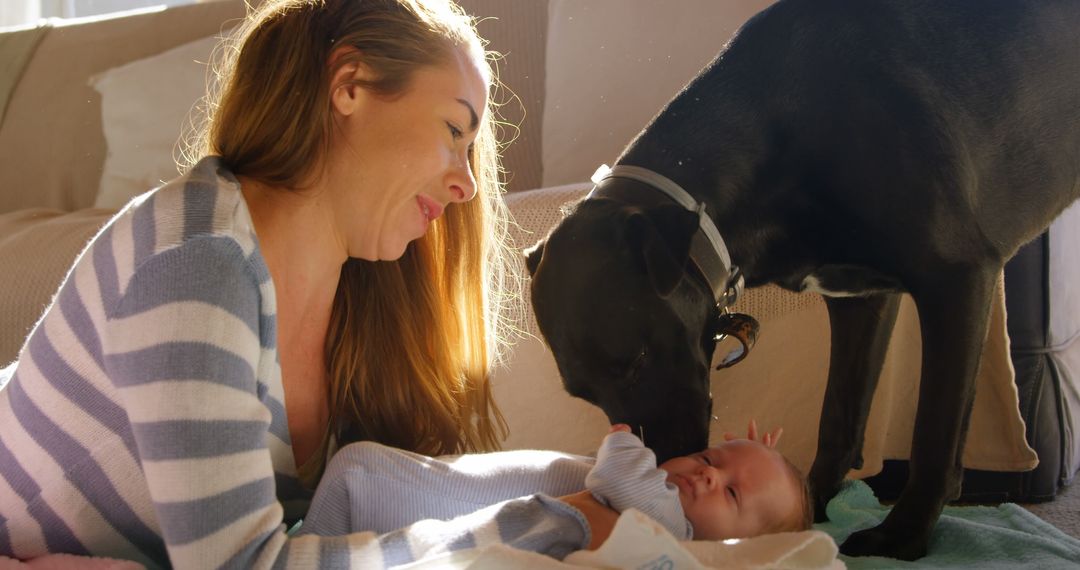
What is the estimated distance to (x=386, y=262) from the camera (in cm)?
144

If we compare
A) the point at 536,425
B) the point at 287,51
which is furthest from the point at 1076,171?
the point at 287,51

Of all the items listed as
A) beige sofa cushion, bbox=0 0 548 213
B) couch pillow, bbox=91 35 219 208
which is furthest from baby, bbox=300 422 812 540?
couch pillow, bbox=91 35 219 208

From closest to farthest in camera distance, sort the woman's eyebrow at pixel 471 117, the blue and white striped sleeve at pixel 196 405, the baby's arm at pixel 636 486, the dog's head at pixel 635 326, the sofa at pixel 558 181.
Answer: the blue and white striped sleeve at pixel 196 405 < the baby's arm at pixel 636 486 < the woman's eyebrow at pixel 471 117 < the dog's head at pixel 635 326 < the sofa at pixel 558 181

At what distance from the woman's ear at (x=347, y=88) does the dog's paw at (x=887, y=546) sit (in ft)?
2.91

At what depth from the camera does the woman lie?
0.90 metres

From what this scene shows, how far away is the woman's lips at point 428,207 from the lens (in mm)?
1220

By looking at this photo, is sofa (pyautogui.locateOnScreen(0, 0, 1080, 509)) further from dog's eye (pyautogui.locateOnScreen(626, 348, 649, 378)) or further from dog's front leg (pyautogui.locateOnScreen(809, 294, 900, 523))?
dog's eye (pyautogui.locateOnScreen(626, 348, 649, 378))

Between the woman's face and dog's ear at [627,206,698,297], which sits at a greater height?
the woman's face

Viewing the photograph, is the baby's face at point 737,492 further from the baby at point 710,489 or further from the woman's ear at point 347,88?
the woman's ear at point 347,88

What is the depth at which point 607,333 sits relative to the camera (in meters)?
1.35

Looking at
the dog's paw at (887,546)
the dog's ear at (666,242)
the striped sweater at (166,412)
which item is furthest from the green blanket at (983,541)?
the striped sweater at (166,412)

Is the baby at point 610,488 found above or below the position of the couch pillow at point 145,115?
below

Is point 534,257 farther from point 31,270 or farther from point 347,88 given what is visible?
point 31,270

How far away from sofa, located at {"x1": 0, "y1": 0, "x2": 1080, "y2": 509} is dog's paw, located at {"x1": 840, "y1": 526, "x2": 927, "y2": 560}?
1.61 ft
